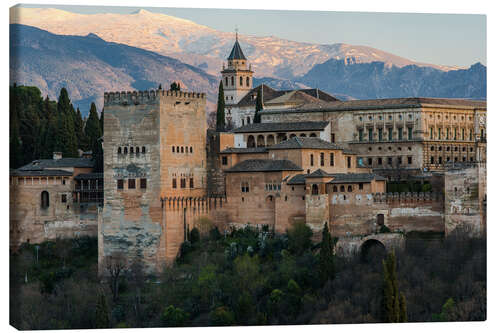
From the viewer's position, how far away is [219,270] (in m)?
39.8

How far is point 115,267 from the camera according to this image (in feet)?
136

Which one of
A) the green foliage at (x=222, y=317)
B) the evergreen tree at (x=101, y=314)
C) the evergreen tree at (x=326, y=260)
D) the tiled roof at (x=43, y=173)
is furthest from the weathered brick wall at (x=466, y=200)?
the tiled roof at (x=43, y=173)

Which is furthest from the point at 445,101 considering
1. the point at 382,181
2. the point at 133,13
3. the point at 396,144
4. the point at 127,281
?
the point at 127,281

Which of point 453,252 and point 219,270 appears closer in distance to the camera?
point 453,252

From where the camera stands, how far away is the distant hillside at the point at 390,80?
53.2 m

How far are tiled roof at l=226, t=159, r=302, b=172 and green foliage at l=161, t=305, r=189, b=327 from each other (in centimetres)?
783

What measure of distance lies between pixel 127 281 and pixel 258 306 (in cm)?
643

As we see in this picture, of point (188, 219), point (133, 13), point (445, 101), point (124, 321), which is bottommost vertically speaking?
point (124, 321)

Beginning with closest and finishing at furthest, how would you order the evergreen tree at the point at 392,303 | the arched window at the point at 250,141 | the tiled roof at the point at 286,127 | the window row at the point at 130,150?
the evergreen tree at the point at 392,303 → the window row at the point at 130,150 → the tiled roof at the point at 286,127 → the arched window at the point at 250,141

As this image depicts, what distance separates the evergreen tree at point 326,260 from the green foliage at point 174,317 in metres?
4.50

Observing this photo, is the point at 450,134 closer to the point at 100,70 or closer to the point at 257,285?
the point at 257,285

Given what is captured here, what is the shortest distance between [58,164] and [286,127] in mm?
9355

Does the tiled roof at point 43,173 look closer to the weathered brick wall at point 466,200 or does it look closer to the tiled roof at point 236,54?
the weathered brick wall at point 466,200

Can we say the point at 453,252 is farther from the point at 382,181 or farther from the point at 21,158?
the point at 21,158
